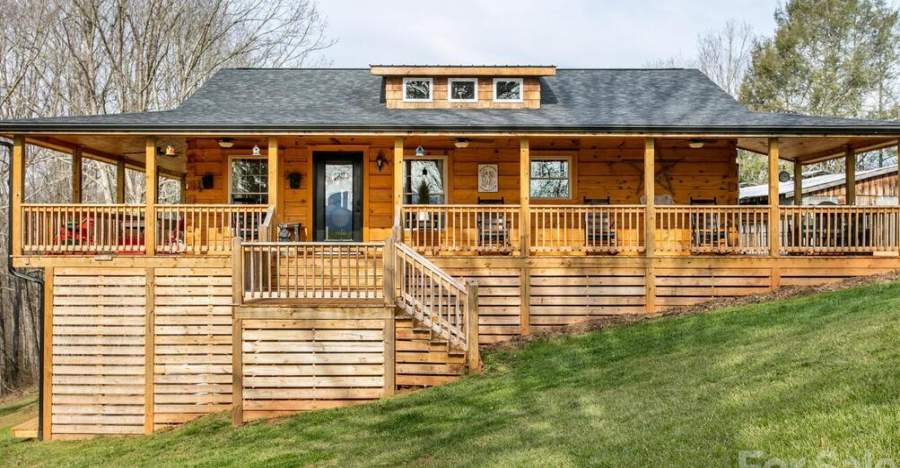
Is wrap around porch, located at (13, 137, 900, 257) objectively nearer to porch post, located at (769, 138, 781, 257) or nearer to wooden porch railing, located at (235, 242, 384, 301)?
porch post, located at (769, 138, 781, 257)

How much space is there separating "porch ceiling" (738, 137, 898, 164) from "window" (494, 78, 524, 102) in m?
4.50

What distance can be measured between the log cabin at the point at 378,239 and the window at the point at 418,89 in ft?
0.28

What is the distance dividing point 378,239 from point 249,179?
9.59 ft

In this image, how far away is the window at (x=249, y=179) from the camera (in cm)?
1445

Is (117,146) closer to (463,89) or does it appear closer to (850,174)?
(463,89)

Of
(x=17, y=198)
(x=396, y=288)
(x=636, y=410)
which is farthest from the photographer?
(x=17, y=198)

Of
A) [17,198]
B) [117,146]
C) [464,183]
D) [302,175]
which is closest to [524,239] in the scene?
[464,183]

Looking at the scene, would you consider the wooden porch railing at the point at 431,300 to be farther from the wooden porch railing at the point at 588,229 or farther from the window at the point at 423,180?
the window at the point at 423,180

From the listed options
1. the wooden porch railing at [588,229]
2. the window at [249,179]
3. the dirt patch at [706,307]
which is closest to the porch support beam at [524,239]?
the wooden porch railing at [588,229]

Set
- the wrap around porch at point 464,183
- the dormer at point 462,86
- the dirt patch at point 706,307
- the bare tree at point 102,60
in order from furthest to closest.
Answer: the bare tree at point 102,60, the dormer at point 462,86, the wrap around porch at point 464,183, the dirt patch at point 706,307

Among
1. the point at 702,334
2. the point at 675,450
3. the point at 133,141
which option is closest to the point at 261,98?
the point at 133,141

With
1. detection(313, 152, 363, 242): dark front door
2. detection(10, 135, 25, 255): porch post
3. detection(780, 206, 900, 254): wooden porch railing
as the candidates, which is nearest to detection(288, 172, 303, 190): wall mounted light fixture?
detection(313, 152, 363, 242): dark front door

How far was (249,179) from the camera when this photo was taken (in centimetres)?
1452

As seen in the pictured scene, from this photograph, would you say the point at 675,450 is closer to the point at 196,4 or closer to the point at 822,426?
the point at 822,426
